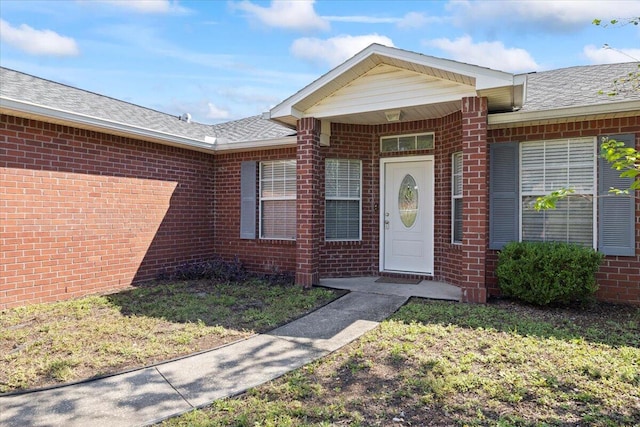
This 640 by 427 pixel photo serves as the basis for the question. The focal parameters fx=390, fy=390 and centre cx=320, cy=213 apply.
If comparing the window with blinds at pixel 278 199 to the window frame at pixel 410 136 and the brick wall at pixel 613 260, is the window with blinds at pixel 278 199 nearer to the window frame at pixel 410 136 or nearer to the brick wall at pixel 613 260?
the window frame at pixel 410 136

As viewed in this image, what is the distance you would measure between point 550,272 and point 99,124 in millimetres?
7447

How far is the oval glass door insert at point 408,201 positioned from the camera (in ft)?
25.6

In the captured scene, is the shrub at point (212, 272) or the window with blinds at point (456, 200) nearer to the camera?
the window with blinds at point (456, 200)

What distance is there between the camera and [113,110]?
8039mm

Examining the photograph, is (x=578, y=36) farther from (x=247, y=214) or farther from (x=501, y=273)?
(x=247, y=214)

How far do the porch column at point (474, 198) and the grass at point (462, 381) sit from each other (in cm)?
96

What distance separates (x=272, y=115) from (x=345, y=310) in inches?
147

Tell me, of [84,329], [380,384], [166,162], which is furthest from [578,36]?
[84,329]

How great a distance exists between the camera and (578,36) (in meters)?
6.14

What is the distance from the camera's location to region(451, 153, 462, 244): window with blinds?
277 inches

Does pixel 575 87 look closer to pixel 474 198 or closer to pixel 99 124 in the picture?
pixel 474 198

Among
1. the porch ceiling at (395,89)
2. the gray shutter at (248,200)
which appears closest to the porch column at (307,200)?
the porch ceiling at (395,89)

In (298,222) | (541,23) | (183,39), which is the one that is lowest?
(298,222)

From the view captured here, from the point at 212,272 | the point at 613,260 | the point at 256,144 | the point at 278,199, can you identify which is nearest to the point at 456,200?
the point at 613,260
